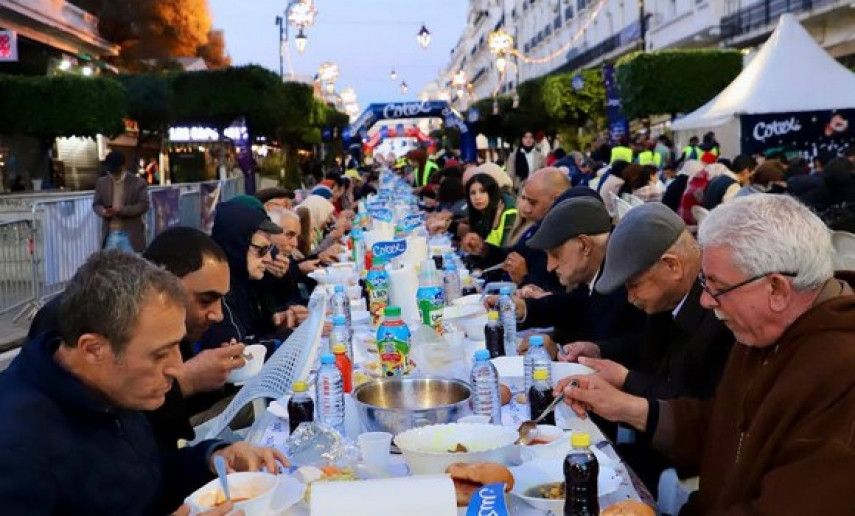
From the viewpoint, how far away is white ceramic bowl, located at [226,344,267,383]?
3.69 m

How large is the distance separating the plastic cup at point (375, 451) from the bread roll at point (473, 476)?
0.32 m

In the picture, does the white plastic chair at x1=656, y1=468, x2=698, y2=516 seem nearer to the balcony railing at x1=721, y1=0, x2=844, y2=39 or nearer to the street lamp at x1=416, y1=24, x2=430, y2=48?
the balcony railing at x1=721, y1=0, x2=844, y2=39

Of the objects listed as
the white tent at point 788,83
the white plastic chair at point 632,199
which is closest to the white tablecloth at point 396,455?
the white plastic chair at point 632,199

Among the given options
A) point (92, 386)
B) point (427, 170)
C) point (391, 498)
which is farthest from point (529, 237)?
point (427, 170)

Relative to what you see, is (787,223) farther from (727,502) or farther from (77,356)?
(77,356)

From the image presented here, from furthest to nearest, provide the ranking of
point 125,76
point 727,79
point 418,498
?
point 125,76 < point 727,79 < point 418,498

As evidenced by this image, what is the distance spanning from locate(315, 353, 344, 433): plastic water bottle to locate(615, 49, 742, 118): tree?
847 inches

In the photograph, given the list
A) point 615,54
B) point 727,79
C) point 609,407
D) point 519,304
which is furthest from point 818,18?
point 609,407

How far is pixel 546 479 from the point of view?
2.44 m

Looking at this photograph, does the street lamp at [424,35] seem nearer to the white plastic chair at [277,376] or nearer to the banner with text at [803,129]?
the banner with text at [803,129]

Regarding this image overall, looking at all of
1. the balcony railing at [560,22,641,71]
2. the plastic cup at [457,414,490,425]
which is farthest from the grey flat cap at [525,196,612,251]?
the balcony railing at [560,22,641,71]

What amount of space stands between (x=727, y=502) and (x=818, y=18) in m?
27.8

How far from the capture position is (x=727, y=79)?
24.7 meters

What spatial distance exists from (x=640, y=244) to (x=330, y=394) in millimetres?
1214
